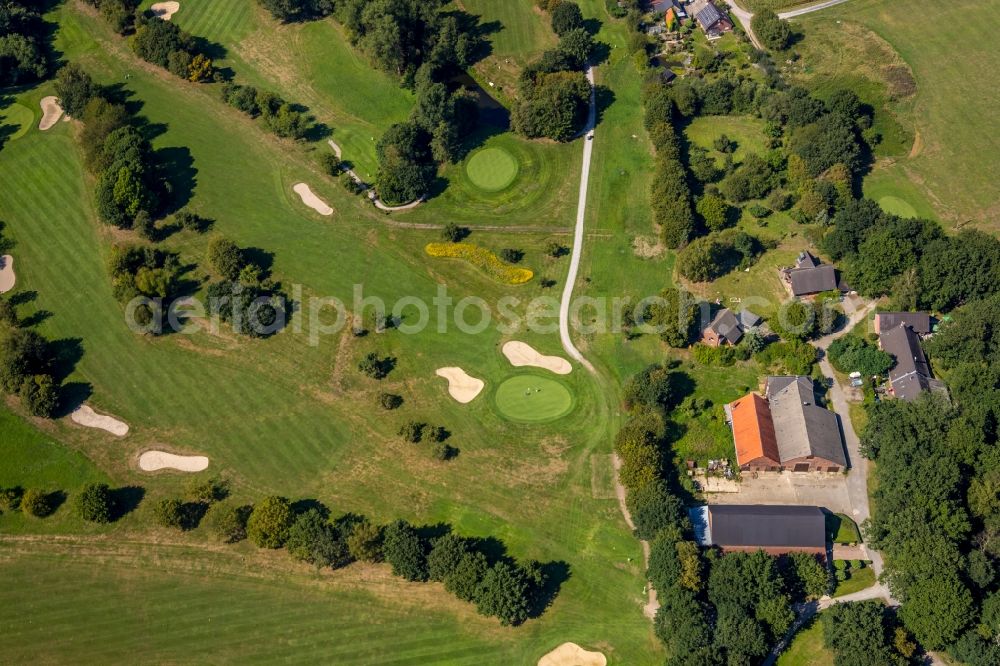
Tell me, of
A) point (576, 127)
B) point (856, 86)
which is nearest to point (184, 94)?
point (576, 127)

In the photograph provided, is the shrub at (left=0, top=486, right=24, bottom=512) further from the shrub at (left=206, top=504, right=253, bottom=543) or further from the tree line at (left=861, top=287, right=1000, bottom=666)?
the tree line at (left=861, top=287, right=1000, bottom=666)

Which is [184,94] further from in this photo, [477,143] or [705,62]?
[705,62]

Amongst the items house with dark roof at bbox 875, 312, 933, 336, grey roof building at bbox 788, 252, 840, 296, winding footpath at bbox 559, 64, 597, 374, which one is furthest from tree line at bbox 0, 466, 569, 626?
house with dark roof at bbox 875, 312, 933, 336

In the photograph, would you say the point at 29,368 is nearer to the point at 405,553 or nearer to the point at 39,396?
the point at 39,396

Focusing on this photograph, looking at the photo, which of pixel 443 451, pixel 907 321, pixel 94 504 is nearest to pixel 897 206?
pixel 907 321

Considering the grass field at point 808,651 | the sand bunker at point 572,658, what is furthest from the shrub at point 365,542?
the grass field at point 808,651
